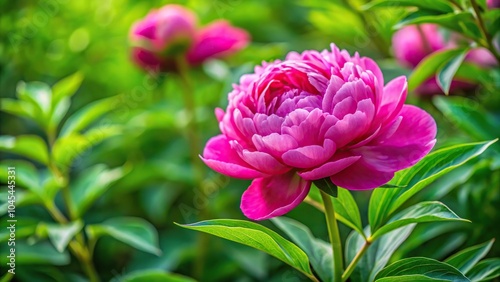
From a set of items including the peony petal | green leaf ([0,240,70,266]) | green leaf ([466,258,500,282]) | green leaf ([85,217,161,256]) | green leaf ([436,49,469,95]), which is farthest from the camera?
green leaf ([0,240,70,266])

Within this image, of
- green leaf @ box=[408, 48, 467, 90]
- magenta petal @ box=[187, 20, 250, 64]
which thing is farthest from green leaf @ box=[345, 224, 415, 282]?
magenta petal @ box=[187, 20, 250, 64]

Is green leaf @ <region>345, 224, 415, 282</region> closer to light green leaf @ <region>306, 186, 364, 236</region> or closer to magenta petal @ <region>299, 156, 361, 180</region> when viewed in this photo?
light green leaf @ <region>306, 186, 364, 236</region>

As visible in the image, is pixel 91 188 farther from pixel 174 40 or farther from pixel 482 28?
pixel 482 28

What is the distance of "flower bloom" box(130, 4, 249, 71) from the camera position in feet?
4.01

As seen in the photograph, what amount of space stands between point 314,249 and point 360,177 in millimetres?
175

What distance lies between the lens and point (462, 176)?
858 mm

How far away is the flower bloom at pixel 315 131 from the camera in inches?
22.9

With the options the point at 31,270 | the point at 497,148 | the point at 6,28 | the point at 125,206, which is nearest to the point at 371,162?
the point at 497,148

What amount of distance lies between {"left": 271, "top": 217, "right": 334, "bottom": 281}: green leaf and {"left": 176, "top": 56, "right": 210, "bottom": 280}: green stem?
0.40 metres

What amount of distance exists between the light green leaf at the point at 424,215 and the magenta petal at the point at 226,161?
0.14 m

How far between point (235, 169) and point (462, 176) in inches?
15.8

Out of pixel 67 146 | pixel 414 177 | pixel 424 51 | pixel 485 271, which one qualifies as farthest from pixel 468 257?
pixel 67 146

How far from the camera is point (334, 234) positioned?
65cm

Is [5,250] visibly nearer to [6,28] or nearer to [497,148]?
[6,28]
